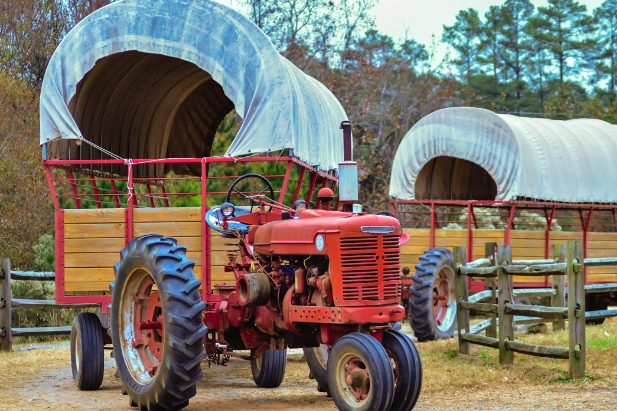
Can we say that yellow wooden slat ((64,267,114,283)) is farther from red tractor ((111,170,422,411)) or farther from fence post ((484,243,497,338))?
fence post ((484,243,497,338))

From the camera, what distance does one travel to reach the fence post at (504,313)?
10453 millimetres

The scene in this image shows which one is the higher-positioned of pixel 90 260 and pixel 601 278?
pixel 90 260

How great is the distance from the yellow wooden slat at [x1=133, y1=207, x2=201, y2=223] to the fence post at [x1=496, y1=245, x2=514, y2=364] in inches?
145

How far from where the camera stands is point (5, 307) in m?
13.1

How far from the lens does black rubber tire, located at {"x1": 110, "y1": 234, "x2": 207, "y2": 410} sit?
7414 mm

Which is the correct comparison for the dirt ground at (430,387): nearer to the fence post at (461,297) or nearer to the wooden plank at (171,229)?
the fence post at (461,297)

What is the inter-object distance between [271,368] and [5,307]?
17.5 feet

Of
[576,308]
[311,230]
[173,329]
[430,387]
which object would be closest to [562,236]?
[576,308]

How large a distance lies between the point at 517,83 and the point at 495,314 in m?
40.3

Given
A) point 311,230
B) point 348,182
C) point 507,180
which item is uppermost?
point 507,180

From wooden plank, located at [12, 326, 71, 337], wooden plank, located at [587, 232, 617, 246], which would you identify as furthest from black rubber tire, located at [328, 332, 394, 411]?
wooden plank, located at [587, 232, 617, 246]

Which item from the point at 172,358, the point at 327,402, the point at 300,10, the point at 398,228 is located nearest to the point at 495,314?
the point at 327,402

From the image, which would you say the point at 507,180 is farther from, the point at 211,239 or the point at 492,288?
the point at 211,239

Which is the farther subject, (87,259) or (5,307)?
(5,307)
